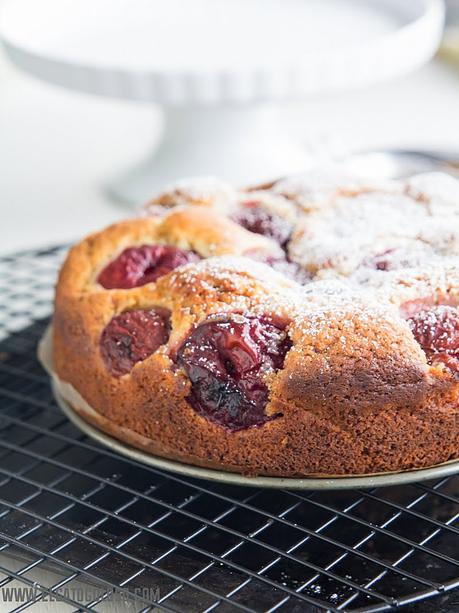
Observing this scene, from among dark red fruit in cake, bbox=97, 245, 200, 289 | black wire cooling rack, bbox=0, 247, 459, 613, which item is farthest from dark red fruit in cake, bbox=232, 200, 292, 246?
black wire cooling rack, bbox=0, 247, 459, 613

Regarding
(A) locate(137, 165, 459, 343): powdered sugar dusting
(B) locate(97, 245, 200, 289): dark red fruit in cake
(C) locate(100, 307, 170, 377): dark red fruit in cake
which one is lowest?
(C) locate(100, 307, 170, 377): dark red fruit in cake

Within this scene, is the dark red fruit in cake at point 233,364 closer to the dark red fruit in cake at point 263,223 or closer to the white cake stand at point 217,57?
the dark red fruit in cake at point 263,223

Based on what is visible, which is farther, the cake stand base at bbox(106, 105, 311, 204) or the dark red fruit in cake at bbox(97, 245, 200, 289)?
the cake stand base at bbox(106, 105, 311, 204)

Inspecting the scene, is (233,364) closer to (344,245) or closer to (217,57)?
(344,245)

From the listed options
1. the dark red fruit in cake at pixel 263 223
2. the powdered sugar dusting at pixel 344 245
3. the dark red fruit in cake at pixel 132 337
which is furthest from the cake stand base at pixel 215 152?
the dark red fruit in cake at pixel 132 337

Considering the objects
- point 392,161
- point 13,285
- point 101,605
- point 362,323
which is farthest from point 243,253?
point 392,161

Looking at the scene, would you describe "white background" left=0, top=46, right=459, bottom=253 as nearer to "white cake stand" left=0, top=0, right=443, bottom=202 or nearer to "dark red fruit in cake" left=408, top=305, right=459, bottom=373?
"white cake stand" left=0, top=0, right=443, bottom=202
